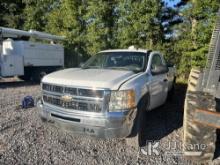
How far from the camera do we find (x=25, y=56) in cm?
1468

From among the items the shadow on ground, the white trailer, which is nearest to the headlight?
the shadow on ground

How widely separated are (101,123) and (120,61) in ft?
7.00

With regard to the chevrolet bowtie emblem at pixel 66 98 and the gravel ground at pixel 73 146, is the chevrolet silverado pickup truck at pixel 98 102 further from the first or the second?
the gravel ground at pixel 73 146

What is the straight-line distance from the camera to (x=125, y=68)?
215 inches

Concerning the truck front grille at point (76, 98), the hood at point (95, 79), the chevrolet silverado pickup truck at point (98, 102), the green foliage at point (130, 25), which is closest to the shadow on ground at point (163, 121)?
the chevrolet silverado pickup truck at point (98, 102)

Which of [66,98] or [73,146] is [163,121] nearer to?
[73,146]

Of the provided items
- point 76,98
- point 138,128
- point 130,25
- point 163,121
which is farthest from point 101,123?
point 130,25

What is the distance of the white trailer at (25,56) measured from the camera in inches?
539

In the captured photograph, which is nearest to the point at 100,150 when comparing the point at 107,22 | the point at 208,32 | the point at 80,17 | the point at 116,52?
the point at 116,52

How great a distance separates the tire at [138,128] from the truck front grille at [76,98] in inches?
28.1

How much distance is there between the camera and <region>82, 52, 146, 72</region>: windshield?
561 centimetres

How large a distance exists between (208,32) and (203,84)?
1017 centimetres

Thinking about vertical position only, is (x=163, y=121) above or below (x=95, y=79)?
below

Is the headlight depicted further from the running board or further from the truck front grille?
the running board
